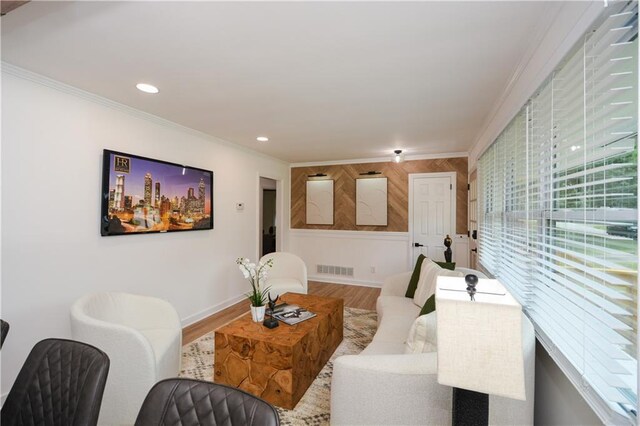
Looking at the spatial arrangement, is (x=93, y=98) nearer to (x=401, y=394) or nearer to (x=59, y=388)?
(x=59, y=388)

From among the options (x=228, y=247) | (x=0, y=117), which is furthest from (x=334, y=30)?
(x=228, y=247)

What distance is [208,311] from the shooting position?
3.87m

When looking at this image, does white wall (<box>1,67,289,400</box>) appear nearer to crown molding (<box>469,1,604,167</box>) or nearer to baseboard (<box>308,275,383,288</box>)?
baseboard (<box>308,275,383,288</box>)

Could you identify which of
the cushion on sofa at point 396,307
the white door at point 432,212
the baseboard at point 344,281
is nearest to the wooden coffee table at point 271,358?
the cushion on sofa at point 396,307

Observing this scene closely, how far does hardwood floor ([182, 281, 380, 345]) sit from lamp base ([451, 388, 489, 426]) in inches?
110

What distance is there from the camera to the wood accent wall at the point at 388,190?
4.85 meters

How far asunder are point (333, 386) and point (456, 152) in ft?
14.5

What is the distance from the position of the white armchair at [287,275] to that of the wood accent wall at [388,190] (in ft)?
5.97

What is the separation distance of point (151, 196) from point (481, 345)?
3.19 metres

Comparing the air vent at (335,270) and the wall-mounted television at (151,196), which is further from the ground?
the wall-mounted television at (151,196)

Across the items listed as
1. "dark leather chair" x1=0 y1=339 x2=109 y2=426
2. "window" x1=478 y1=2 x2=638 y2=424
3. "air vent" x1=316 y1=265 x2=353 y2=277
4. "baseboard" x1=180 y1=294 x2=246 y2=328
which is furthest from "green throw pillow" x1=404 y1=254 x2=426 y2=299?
"dark leather chair" x1=0 y1=339 x2=109 y2=426

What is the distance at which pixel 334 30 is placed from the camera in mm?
1595

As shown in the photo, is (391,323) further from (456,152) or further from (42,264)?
(456,152)

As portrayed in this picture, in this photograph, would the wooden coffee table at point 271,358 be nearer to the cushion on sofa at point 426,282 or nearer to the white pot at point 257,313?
→ the white pot at point 257,313
